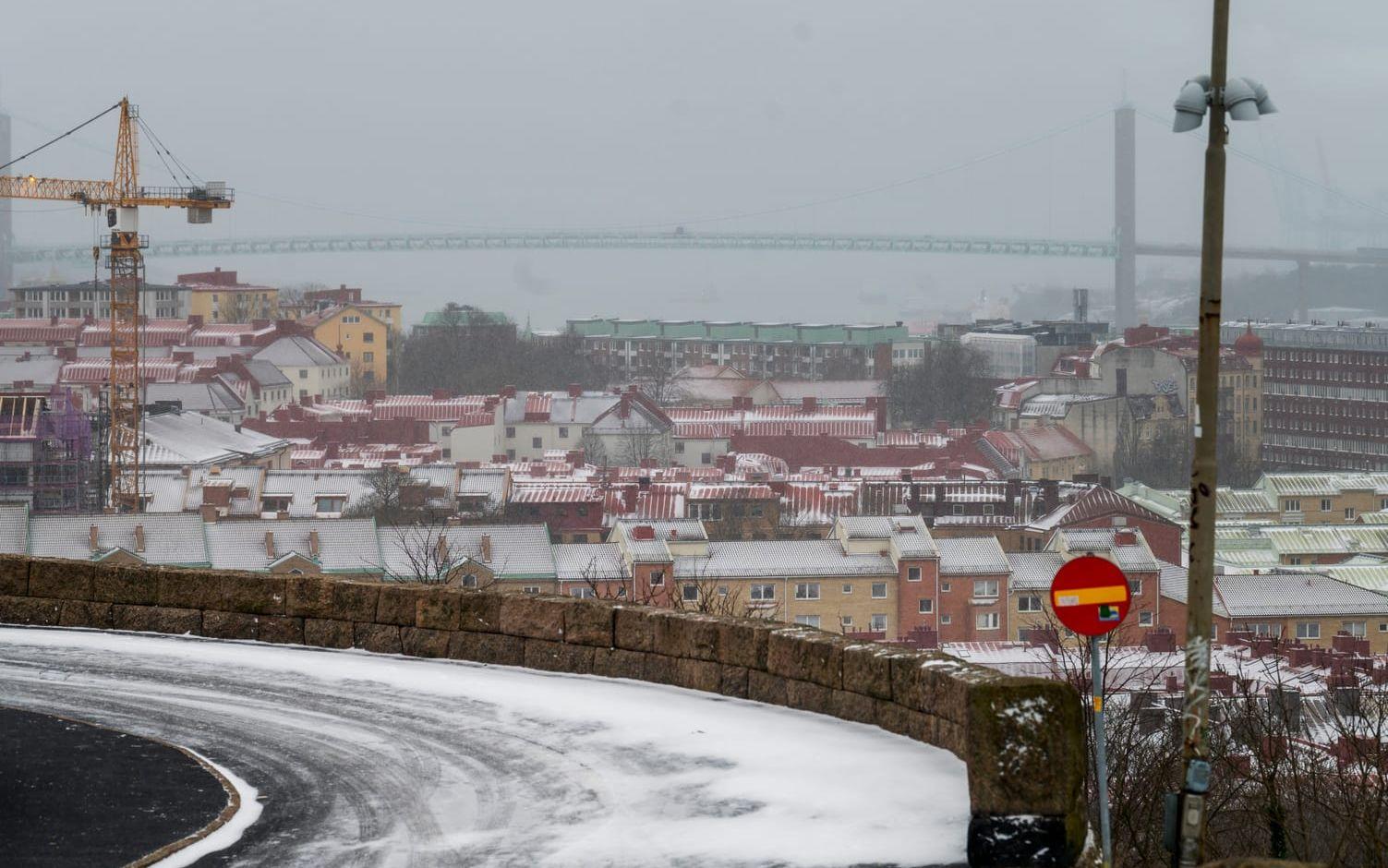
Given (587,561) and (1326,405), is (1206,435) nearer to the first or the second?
(587,561)

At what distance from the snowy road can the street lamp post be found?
1.04 m

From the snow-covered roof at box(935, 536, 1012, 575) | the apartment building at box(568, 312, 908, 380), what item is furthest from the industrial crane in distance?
the apartment building at box(568, 312, 908, 380)

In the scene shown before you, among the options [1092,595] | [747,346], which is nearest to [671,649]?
[1092,595]

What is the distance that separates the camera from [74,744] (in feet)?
26.8

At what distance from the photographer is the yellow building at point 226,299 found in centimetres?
12650

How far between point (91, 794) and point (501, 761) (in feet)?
5.19

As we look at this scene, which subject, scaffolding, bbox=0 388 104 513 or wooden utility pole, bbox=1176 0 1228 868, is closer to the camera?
wooden utility pole, bbox=1176 0 1228 868

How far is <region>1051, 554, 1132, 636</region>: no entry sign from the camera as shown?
7566 mm

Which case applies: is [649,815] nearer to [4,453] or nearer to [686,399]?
[4,453]

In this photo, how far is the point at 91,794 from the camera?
290 inches

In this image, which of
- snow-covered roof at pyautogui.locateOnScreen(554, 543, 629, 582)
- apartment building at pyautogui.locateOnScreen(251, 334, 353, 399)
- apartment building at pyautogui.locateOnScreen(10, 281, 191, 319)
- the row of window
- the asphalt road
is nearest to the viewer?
the asphalt road

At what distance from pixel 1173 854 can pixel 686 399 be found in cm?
9182

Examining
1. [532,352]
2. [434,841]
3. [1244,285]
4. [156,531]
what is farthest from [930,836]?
[1244,285]

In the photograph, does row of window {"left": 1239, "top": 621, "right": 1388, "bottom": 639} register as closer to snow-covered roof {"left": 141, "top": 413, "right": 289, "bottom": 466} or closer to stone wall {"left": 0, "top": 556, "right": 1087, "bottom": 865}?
stone wall {"left": 0, "top": 556, "right": 1087, "bottom": 865}
